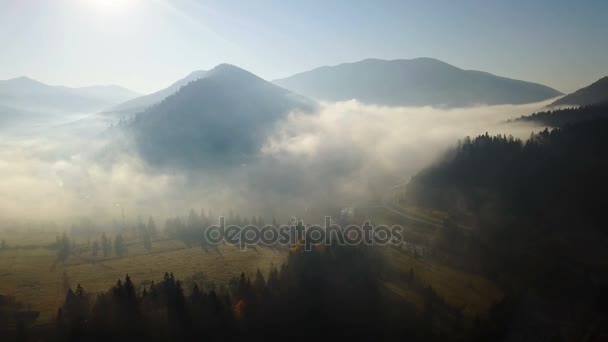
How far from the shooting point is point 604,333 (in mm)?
90312

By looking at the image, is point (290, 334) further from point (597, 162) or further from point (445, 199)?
point (597, 162)

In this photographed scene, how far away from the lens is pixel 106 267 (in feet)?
433

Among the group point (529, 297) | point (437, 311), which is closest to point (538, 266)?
point (529, 297)

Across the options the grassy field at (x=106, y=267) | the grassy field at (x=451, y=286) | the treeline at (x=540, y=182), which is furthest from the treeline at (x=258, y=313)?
the treeline at (x=540, y=182)

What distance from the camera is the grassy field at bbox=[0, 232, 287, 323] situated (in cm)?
10950

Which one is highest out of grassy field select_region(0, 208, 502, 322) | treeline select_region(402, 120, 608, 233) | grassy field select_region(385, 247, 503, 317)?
treeline select_region(402, 120, 608, 233)

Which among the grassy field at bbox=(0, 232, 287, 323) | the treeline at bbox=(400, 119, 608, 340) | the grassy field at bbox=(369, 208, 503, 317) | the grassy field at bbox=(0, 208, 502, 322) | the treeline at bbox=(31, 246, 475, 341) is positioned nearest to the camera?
the treeline at bbox=(31, 246, 475, 341)

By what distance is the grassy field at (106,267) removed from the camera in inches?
4311

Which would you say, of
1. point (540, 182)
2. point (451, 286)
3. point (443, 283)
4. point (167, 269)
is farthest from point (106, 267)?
point (540, 182)

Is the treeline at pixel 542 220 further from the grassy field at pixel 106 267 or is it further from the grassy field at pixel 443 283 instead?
the grassy field at pixel 106 267

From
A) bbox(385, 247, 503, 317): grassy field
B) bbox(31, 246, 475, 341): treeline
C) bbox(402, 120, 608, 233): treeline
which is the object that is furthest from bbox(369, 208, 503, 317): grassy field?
bbox(402, 120, 608, 233): treeline

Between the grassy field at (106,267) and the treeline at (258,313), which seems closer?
the treeline at (258,313)

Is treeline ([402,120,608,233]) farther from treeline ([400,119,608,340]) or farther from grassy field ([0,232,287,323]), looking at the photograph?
grassy field ([0,232,287,323])

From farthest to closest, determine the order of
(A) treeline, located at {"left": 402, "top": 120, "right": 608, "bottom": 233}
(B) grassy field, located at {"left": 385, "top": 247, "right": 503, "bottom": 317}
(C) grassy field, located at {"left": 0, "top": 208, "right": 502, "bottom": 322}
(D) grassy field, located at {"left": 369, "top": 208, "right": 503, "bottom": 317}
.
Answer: (A) treeline, located at {"left": 402, "top": 120, "right": 608, "bottom": 233} < (C) grassy field, located at {"left": 0, "top": 208, "right": 502, "bottom": 322} < (D) grassy field, located at {"left": 369, "top": 208, "right": 503, "bottom": 317} < (B) grassy field, located at {"left": 385, "top": 247, "right": 503, "bottom": 317}
